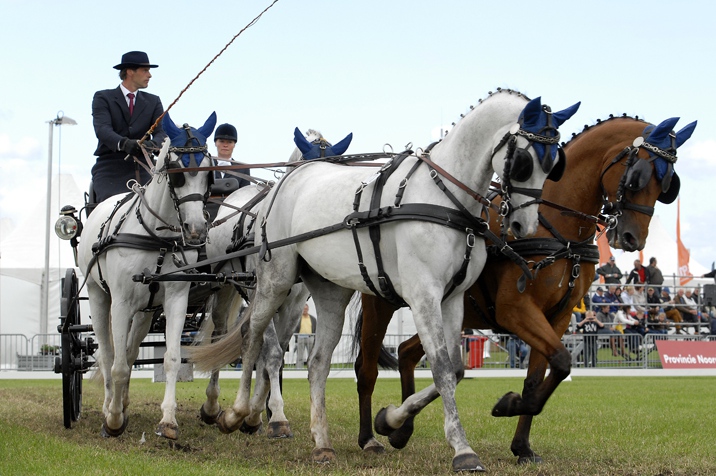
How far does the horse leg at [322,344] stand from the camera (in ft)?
23.5

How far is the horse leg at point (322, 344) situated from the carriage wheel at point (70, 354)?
274cm

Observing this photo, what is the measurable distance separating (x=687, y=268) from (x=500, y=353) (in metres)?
13.2

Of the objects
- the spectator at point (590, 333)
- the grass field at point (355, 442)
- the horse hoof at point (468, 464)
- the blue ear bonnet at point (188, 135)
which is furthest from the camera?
the spectator at point (590, 333)

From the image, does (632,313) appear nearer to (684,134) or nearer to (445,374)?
(684,134)

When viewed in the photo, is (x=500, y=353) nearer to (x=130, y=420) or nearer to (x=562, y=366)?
(x=130, y=420)

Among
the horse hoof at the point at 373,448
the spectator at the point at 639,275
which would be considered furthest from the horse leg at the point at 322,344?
the spectator at the point at 639,275

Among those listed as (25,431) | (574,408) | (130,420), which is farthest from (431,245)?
(574,408)

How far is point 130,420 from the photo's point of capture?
10039 millimetres

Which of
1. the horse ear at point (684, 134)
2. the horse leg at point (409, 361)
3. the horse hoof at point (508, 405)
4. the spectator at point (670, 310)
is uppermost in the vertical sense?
the horse ear at point (684, 134)

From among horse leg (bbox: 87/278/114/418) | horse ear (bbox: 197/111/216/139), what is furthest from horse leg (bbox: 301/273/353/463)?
horse leg (bbox: 87/278/114/418)

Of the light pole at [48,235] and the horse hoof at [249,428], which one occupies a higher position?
the light pole at [48,235]

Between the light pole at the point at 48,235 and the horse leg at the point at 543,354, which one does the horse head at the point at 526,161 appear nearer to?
the horse leg at the point at 543,354

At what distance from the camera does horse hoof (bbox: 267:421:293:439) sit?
865cm

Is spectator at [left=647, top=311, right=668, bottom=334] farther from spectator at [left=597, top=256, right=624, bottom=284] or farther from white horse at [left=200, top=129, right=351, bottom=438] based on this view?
white horse at [left=200, top=129, right=351, bottom=438]
